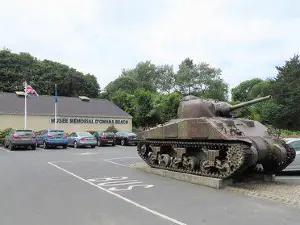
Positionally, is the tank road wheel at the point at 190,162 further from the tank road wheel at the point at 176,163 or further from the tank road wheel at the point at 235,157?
the tank road wheel at the point at 235,157

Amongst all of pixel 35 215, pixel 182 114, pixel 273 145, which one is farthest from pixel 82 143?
pixel 35 215

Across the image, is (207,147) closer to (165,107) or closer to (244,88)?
(165,107)

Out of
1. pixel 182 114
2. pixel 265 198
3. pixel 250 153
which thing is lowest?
pixel 265 198

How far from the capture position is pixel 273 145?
12117 mm

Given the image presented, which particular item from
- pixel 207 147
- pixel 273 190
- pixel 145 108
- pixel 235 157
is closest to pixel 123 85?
pixel 145 108

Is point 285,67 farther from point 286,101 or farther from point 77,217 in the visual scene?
point 77,217

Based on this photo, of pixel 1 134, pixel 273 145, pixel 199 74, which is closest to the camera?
pixel 273 145

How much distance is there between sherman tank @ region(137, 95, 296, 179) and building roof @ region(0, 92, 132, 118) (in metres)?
31.7

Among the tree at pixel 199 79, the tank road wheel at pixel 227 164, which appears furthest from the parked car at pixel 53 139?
the tree at pixel 199 79

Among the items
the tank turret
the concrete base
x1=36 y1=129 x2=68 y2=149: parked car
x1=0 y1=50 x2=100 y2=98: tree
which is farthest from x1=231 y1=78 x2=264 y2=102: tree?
the concrete base

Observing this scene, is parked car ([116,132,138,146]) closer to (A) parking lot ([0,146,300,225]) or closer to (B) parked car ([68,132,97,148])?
(B) parked car ([68,132,97,148])

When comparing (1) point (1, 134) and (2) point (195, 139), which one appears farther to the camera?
(1) point (1, 134)

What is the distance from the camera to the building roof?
4418 cm

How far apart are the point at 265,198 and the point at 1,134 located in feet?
97.9
